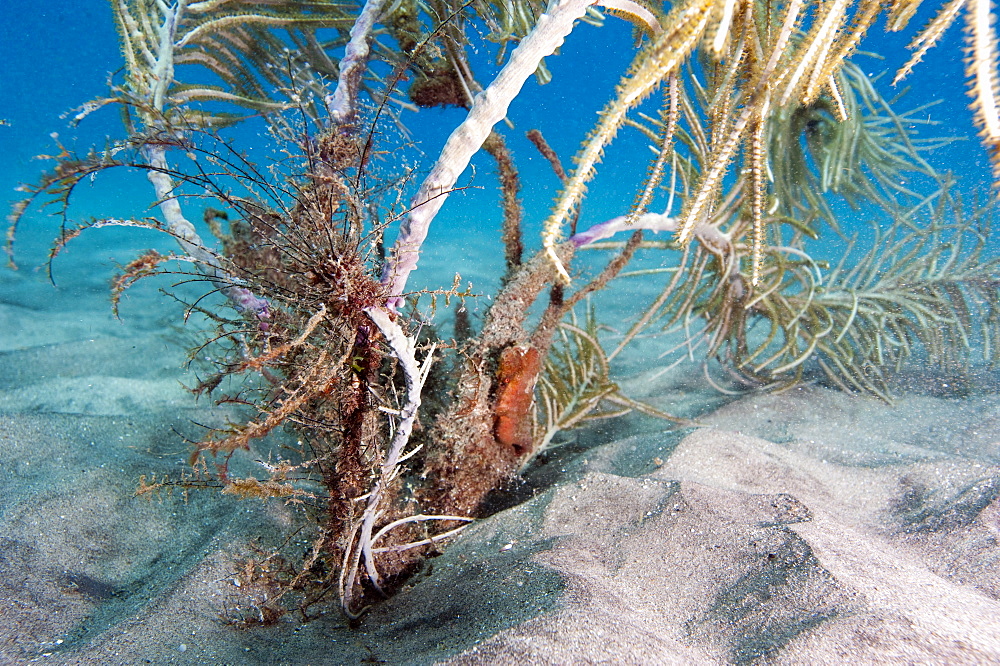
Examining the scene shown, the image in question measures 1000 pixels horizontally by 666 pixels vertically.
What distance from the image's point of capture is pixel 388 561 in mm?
2018

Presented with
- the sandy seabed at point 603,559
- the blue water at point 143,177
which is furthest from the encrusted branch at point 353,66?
the sandy seabed at point 603,559

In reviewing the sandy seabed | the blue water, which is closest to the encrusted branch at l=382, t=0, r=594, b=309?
the blue water

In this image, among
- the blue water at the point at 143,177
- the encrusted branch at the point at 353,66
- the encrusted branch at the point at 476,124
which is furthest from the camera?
the blue water at the point at 143,177

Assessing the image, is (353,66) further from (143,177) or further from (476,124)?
(143,177)

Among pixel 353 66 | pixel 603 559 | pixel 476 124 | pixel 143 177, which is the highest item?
pixel 143 177

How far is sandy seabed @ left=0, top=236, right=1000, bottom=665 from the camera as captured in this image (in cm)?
132

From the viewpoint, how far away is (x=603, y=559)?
1.71m

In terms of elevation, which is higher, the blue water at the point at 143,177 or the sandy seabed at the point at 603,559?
the blue water at the point at 143,177

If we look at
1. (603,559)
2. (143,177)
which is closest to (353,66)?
(603,559)

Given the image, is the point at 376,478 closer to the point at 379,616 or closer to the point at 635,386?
the point at 379,616

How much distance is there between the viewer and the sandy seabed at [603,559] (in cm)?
132

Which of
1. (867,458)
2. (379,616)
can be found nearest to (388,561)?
(379,616)

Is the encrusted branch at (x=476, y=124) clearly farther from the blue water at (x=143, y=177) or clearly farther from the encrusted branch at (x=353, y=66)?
the encrusted branch at (x=353, y=66)

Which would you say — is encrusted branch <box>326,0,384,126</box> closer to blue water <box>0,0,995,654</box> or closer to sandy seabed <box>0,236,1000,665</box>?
blue water <box>0,0,995,654</box>
